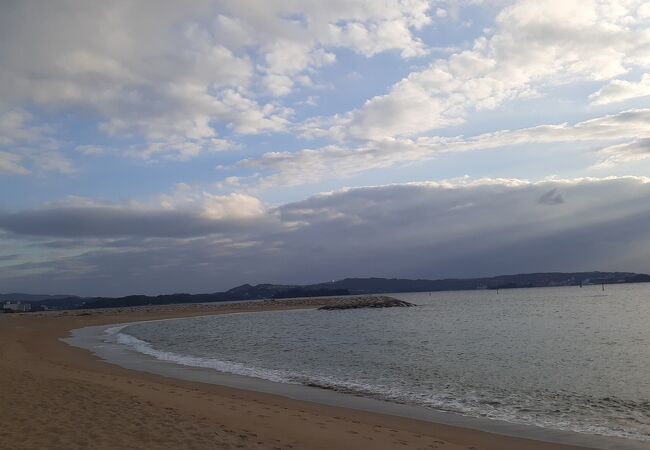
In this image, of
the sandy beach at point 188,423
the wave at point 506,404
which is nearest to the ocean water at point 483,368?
the wave at point 506,404

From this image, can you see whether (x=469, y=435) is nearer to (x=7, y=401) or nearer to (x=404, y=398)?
(x=404, y=398)

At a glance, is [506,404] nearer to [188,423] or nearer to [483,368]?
[483,368]

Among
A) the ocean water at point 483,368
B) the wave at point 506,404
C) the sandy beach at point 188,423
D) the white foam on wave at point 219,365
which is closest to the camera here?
the sandy beach at point 188,423

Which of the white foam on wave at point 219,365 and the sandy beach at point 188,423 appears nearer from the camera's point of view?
the sandy beach at point 188,423

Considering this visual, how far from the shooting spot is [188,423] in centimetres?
1071

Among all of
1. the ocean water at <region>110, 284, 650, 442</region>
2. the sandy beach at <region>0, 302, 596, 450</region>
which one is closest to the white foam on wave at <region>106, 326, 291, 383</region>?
the ocean water at <region>110, 284, 650, 442</region>

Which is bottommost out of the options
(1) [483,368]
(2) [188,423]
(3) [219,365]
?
(1) [483,368]

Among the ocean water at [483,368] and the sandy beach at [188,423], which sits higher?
the sandy beach at [188,423]

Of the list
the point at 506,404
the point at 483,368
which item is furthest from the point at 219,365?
the point at 506,404

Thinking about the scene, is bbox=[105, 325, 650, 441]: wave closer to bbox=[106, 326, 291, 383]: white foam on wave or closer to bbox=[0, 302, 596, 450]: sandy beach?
bbox=[106, 326, 291, 383]: white foam on wave

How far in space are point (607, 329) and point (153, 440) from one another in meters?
39.7

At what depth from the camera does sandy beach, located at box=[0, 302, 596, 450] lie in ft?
30.2

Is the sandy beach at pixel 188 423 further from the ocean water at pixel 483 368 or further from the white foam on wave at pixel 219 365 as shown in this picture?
the white foam on wave at pixel 219 365

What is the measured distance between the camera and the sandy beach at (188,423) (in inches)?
362
